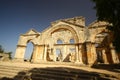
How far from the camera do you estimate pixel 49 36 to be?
17156mm

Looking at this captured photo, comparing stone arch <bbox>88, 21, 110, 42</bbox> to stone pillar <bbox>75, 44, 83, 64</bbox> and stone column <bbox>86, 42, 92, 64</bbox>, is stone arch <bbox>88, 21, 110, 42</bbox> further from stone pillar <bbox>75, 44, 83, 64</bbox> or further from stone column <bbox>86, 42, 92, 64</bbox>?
stone pillar <bbox>75, 44, 83, 64</bbox>

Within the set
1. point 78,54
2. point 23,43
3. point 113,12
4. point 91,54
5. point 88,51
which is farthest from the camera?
point 23,43

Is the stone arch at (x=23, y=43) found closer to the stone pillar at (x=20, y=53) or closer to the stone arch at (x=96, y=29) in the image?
the stone pillar at (x=20, y=53)

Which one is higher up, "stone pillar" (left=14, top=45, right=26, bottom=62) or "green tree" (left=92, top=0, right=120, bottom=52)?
"green tree" (left=92, top=0, right=120, bottom=52)

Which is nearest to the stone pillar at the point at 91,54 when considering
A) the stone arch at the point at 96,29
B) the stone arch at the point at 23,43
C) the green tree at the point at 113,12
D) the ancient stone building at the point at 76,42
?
the ancient stone building at the point at 76,42

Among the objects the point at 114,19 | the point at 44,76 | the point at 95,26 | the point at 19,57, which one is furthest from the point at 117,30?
the point at 19,57

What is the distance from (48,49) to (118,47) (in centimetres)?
1259

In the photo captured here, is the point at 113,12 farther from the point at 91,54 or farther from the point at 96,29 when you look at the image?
the point at 96,29

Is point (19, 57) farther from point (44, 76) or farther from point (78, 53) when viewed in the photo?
point (44, 76)

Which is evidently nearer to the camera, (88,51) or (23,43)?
(88,51)

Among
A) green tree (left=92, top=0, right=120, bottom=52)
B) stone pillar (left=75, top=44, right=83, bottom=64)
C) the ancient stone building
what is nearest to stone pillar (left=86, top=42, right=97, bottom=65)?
the ancient stone building

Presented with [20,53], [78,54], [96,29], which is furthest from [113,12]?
[20,53]

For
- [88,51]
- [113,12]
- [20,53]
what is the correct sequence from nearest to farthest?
[113,12] < [88,51] < [20,53]

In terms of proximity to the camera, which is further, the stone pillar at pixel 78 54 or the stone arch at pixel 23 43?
the stone arch at pixel 23 43
